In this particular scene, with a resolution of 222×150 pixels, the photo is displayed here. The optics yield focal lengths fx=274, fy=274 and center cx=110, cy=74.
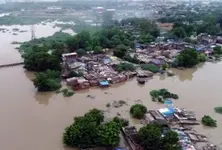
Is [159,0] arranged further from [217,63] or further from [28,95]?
[28,95]

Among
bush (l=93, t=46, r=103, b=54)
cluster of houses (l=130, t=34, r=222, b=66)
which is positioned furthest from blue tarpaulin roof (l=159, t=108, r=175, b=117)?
bush (l=93, t=46, r=103, b=54)

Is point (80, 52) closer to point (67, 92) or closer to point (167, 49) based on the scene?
point (67, 92)

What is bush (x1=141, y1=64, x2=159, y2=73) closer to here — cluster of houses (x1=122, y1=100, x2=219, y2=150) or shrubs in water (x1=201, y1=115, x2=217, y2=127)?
cluster of houses (x1=122, y1=100, x2=219, y2=150)

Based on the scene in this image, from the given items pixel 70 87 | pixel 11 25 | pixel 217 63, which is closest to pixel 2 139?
pixel 70 87

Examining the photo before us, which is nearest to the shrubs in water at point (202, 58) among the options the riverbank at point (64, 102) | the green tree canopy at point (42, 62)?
the riverbank at point (64, 102)

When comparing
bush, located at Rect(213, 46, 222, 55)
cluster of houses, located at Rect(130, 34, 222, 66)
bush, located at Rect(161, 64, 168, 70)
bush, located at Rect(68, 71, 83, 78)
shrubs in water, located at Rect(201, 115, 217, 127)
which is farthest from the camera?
bush, located at Rect(213, 46, 222, 55)

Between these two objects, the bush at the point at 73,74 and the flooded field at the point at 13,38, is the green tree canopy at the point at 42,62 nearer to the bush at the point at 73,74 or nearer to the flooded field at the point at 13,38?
the bush at the point at 73,74

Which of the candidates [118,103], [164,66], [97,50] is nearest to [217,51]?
[164,66]
